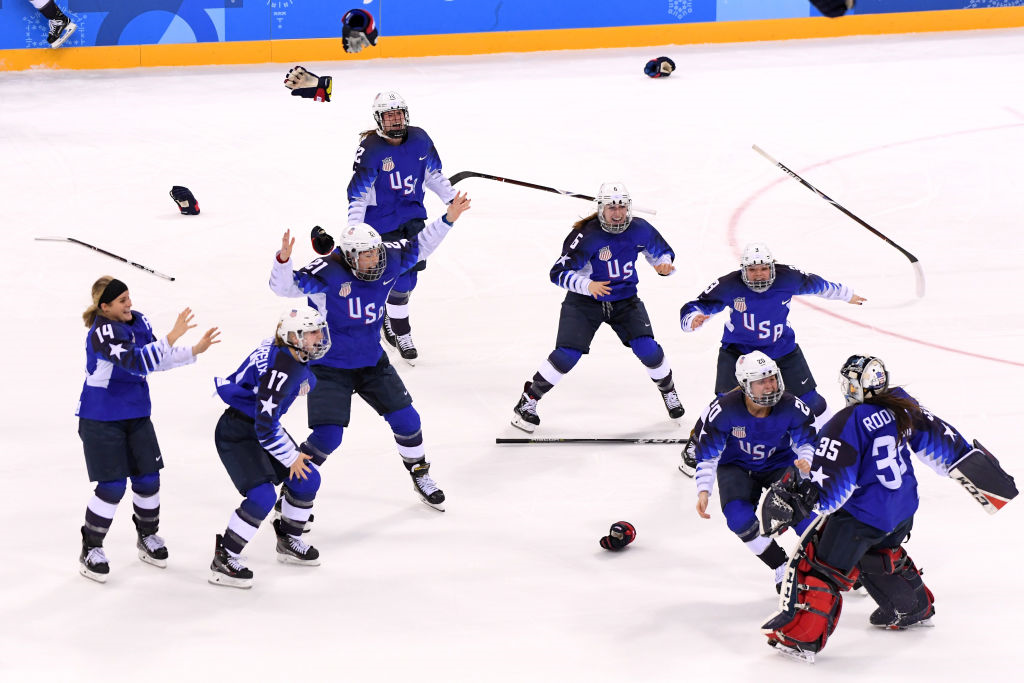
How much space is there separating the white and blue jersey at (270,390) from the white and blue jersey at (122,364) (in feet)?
0.82

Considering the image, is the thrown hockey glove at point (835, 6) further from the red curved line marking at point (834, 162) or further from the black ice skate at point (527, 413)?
the red curved line marking at point (834, 162)

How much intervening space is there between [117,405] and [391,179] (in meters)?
3.25

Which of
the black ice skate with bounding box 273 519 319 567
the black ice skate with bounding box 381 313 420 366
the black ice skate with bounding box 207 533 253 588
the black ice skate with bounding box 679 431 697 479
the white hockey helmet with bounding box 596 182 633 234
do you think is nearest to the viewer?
the black ice skate with bounding box 207 533 253 588

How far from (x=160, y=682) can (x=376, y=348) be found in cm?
210

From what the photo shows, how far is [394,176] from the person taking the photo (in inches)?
347

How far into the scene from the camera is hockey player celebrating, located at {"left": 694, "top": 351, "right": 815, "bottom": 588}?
19.6 feet

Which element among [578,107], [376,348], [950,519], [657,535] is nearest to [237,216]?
[578,107]

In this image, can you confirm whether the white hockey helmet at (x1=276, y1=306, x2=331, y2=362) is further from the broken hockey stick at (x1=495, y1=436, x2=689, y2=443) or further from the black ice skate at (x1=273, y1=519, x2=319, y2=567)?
the broken hockey stick at (x1=495, y1=436, x2=689, y2=443)

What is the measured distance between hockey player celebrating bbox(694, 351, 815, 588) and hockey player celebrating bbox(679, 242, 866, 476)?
991 millimetres

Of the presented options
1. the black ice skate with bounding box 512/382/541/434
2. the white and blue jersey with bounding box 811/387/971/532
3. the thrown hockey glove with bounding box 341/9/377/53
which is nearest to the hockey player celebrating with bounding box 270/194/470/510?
the black ice skate with bounding box 512/382/541/434

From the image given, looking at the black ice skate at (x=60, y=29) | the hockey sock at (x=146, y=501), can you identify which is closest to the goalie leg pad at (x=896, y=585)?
the hockey sock at (x=146, y=501)

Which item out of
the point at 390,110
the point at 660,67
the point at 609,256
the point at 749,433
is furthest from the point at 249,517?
the point at 660,67

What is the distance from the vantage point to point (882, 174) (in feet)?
41.7

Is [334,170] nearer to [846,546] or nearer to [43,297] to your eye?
[43,297]
